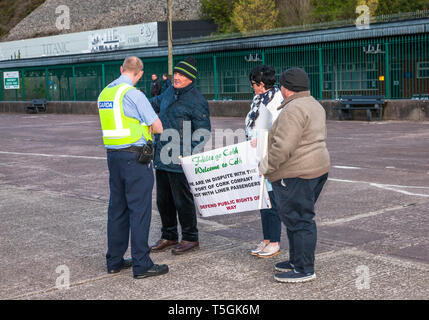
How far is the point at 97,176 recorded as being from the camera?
37.4 feet

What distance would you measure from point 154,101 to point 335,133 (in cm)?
1305

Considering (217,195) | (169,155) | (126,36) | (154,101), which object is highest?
(126,36)

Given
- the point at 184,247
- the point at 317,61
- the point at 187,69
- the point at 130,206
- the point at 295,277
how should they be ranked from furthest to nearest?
the point at 317,61 < the point at 184,247 < the point at 187,69 < the point at 130,206 < the point at 295,277

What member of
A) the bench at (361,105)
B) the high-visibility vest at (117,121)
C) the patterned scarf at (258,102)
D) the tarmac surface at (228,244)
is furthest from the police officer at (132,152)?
the bench at (361,105)

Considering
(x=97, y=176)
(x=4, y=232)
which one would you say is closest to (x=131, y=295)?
(x=4, y=232)

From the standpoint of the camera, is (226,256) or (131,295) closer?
(131,295)

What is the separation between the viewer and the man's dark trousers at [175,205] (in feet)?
20.3

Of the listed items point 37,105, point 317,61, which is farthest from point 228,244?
point 37,105

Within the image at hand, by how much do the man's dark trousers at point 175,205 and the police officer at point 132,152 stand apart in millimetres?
658

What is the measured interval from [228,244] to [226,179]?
36.8 inches

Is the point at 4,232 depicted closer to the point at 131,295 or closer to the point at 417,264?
the point at 131,295

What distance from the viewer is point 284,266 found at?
5449mm

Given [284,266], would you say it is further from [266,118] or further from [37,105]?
[37,105]
